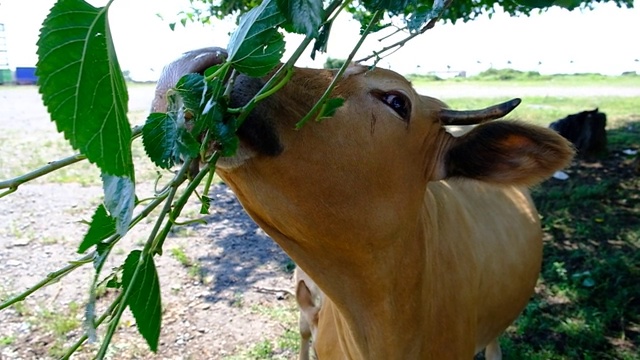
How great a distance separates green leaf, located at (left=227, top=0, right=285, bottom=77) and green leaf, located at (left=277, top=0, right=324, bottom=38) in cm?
7

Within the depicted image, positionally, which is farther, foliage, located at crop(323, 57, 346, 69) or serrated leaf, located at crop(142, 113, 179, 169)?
foliage, located at crop(323, 57, 346, 69)

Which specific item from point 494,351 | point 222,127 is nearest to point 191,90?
point 222,127

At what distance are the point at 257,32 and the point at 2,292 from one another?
20.2 ft

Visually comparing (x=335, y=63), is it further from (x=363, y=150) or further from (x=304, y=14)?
(x=304, y=14)

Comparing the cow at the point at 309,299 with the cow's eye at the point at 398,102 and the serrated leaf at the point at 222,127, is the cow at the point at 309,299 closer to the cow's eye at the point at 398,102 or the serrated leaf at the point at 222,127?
the cow's eye at the point at 398,102

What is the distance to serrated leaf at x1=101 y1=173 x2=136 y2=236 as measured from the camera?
1.09 meters

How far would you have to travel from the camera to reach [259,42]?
1.21 m

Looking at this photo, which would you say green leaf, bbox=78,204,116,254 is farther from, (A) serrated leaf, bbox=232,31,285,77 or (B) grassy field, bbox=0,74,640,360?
(B) grassy field, bbox=0,74,640,360

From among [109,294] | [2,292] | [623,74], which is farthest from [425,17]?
[623,74]

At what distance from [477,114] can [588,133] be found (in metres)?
9.85

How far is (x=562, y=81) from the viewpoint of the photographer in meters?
35.0

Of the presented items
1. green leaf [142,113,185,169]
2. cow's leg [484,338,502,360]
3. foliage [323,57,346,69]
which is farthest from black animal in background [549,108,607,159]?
green leaf [142,113,185,169]

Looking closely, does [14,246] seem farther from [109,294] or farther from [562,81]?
[562,81]

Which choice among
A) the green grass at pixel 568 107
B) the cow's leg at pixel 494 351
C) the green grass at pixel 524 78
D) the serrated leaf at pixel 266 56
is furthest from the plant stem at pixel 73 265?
the green grass at pixel 524 78
